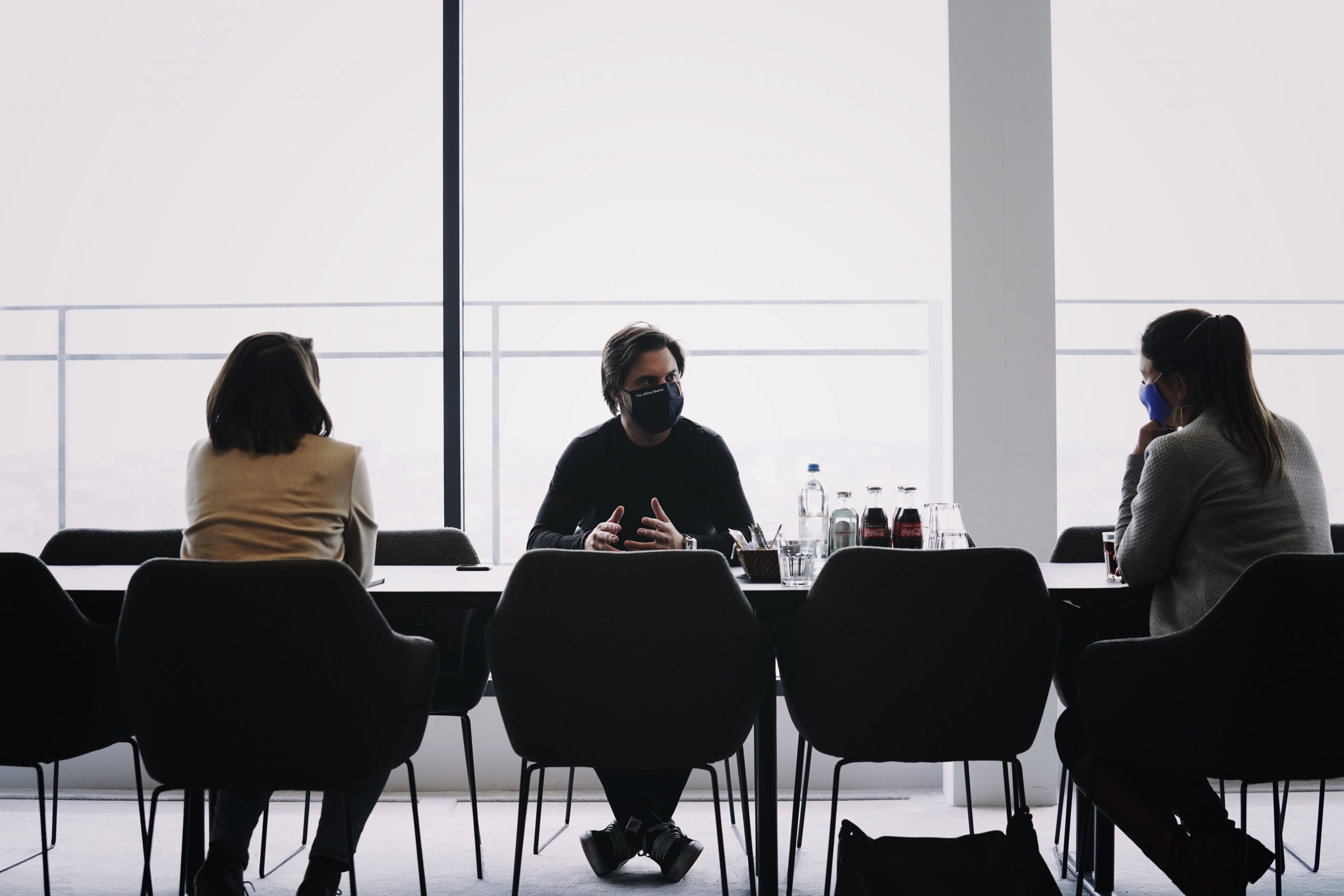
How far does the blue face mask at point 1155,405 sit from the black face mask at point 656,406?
1.12m

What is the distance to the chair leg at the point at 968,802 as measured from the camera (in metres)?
2.08

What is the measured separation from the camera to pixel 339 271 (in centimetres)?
499

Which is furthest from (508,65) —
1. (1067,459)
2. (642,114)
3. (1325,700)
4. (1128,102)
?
(1325,700)

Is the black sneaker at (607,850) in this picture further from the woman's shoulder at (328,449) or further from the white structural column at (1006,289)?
the white structural column at (1006,289)

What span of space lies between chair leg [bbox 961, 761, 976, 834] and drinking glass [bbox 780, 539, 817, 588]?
0.53 metres

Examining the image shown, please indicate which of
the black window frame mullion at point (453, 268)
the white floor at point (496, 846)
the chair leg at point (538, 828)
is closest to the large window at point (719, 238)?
the black window frame mullion at point (453, 268)

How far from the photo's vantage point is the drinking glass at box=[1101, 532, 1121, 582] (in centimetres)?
200

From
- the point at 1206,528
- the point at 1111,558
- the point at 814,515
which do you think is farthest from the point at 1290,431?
the point at 814,515

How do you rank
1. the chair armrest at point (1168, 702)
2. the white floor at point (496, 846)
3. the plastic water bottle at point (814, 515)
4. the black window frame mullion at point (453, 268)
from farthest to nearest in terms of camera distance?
the black window frame mullion at point (453, 268)
the white floor at point (496, 846)
the plastic water bottle at point (814, 515)
the chair armrest at point (1168, 702)

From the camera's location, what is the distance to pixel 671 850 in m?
2.26

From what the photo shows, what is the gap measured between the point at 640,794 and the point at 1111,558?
1.25 meters

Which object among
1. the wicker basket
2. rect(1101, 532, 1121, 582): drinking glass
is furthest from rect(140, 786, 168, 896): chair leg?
rect(1101, 532, 1121, 582): drinking glass

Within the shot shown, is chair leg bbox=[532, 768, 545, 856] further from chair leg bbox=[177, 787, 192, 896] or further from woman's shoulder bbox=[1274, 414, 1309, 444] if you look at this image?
woman's shoulder bbox=[1274, 414, 1309, 444]

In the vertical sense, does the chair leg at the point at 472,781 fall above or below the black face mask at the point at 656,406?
below
